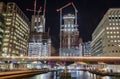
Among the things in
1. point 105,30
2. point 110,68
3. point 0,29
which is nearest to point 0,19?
point 0,29

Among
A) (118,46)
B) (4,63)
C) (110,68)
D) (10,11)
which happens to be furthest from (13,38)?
(110,68)

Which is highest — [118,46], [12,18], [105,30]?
[12,18]

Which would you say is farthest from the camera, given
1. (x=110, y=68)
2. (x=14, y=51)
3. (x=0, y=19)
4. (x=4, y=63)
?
(x=14, y=51)

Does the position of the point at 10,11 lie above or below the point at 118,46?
above

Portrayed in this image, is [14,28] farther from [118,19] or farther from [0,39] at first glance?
[118,19]

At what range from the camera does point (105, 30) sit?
6442 inches

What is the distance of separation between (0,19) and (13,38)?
1347 inches

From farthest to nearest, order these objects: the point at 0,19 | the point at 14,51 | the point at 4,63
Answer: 1. the point at 14,51
2. the point at 0,19
3. the point at 4,63

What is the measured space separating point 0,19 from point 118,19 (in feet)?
276

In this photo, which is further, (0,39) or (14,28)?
(14,28)

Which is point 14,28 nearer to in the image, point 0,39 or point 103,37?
point 0,39

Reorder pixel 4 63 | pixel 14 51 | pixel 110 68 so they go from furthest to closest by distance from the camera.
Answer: pixel 14 51, pixel 4 63, pixel 110 68

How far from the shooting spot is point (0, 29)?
16212 cm

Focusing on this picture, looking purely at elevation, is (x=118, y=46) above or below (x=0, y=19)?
below
